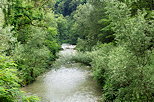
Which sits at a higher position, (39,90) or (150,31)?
(150,31)

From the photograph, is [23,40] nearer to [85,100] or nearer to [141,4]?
[85,100]

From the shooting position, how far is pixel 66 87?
1769cm

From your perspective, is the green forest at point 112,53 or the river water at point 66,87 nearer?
the green forest at point 112,53

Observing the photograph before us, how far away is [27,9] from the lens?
18.4 meters

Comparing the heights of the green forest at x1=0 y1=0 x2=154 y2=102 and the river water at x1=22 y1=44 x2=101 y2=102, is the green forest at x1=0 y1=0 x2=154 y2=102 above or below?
above

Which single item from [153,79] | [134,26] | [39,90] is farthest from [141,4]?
[39,90]

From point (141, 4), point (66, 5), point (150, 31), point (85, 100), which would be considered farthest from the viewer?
point (66, 5)

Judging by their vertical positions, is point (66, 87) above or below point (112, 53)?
below

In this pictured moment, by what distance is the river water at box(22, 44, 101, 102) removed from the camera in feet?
48.4

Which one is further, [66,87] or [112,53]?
[66,87]

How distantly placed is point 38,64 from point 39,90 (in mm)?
4589

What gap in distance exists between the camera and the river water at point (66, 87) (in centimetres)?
1477

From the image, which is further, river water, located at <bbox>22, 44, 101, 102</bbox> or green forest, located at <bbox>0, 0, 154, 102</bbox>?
river water, located at <bbox>22, 44, 101, 102</bbox>

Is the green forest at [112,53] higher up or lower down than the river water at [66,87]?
higher up
